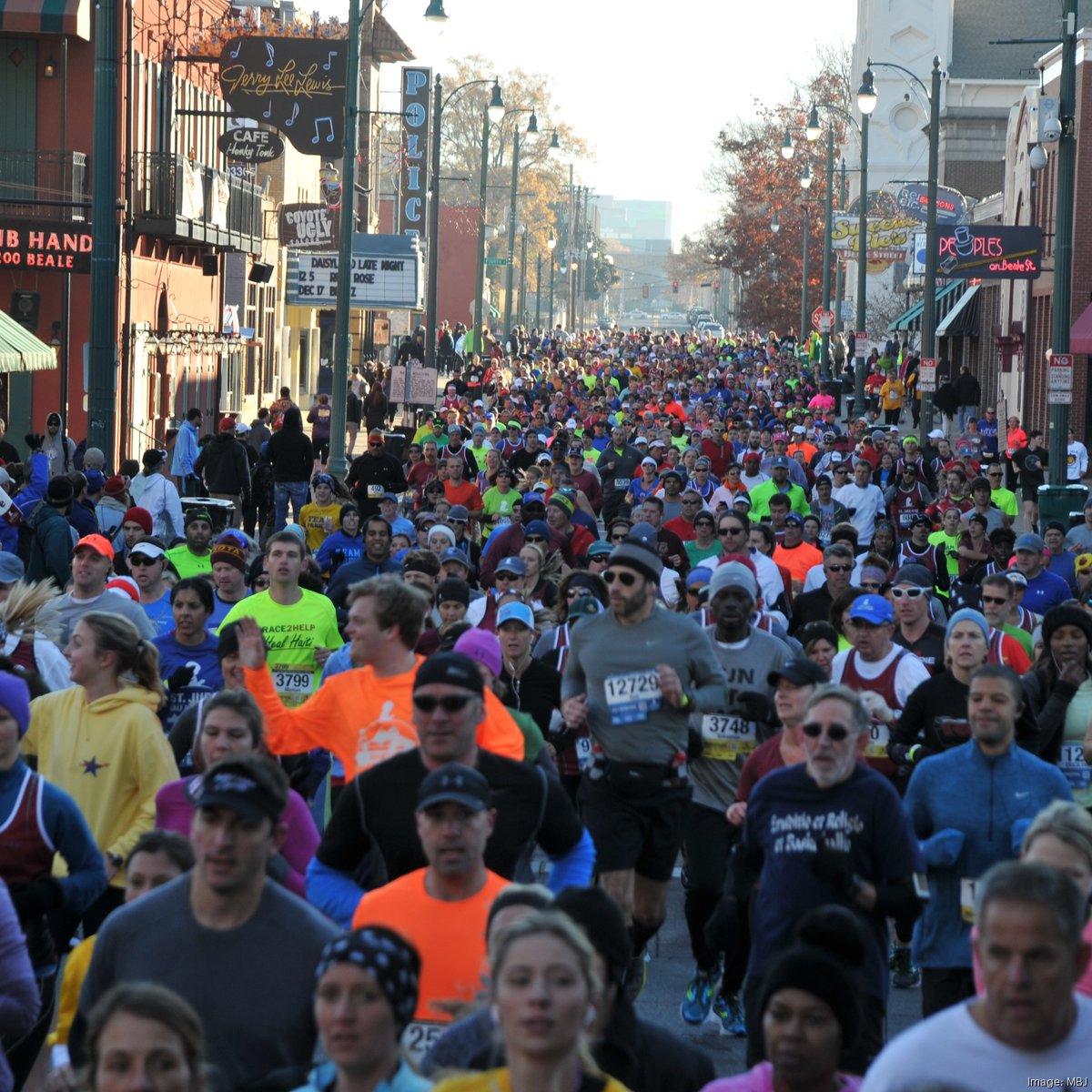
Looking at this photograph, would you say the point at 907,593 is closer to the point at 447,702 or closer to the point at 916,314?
the point at 447,702

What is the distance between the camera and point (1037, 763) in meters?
7.02

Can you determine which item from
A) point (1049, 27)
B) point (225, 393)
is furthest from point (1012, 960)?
point (1049, 27)

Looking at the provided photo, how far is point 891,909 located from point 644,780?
7.13 feet

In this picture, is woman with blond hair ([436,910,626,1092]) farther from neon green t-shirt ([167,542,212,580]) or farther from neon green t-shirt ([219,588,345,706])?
neon green t-shirt ([167,542,212,580])

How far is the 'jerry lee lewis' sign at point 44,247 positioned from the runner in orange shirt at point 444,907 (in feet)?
80.6

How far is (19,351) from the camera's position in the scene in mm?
25812

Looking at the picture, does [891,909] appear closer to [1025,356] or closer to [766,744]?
[766,744]

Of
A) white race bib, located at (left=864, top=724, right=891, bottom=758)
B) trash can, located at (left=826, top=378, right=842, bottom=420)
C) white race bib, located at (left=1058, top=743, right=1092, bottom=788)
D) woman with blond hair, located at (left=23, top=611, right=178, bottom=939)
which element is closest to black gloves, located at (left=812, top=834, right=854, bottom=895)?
woman with blond hair, located at (left=23, top=611, right=178, bottom=939)

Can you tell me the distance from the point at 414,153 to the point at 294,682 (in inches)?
1873

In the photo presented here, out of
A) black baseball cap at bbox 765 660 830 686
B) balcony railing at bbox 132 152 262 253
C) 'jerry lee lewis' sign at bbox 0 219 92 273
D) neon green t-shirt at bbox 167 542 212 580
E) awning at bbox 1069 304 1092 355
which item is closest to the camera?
black baseball cap at bbox 765 660 830 686

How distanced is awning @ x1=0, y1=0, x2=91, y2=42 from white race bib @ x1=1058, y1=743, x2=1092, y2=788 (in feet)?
86.8

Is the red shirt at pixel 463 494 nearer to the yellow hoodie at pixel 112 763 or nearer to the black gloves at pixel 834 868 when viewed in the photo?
the yellow hoodie at pixel 112 763

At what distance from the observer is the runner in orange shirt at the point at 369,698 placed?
23.5 feet

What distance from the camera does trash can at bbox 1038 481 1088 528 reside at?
2339 cm
